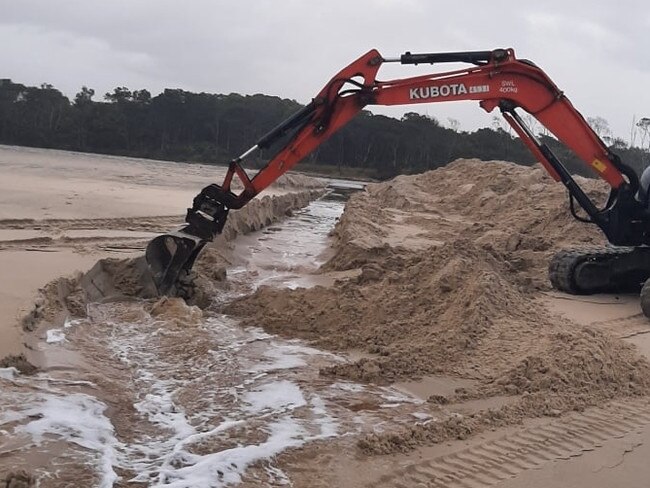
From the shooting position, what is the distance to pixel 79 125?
5988 cm

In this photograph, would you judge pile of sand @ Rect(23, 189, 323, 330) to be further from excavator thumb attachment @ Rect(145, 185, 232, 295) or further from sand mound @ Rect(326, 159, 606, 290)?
sand mound @ Rect(326, 159, 606, 290)

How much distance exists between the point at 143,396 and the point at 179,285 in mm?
2948

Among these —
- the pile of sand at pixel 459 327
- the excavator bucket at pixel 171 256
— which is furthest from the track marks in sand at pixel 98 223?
the excavator bucket at pixel 171 256

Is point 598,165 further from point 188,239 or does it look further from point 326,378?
point 188,239

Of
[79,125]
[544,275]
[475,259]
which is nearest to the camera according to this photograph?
[475,259]

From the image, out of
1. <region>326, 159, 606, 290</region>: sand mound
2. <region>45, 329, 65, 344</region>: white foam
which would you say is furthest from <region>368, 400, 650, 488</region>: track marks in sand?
<region>326, 159, 606, 290</region>: sand mound

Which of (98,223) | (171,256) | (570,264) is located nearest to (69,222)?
(98,223)

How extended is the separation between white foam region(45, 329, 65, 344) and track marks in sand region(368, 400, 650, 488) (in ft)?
11.7

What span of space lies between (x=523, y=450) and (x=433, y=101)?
432 centimetres

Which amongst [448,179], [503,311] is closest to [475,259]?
[503,311]

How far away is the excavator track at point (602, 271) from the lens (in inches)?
354

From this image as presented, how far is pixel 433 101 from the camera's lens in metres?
7.50

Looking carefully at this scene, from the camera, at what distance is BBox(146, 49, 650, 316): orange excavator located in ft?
24.3

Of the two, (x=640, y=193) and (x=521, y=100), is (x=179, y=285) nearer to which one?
(x=521, y=100)
